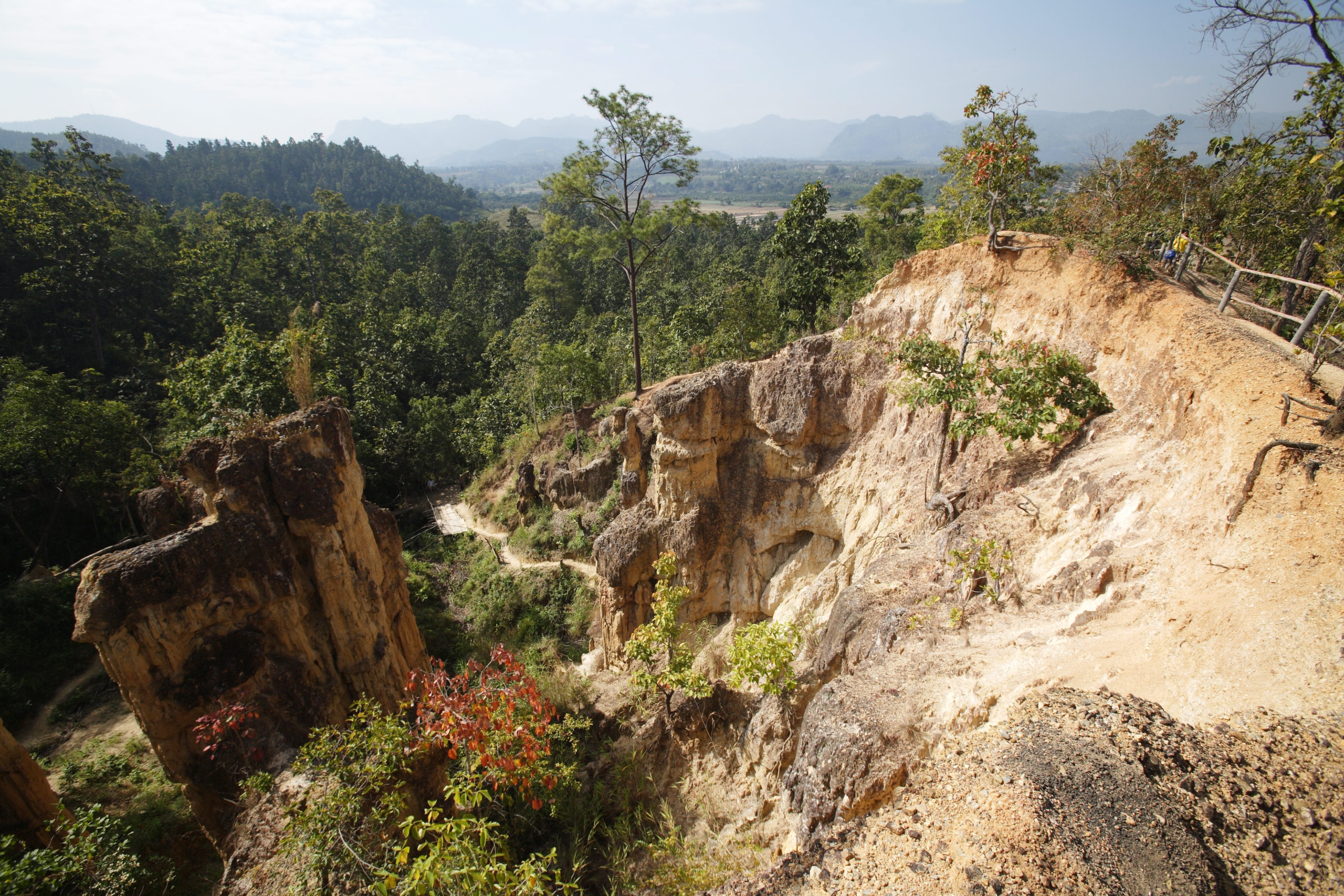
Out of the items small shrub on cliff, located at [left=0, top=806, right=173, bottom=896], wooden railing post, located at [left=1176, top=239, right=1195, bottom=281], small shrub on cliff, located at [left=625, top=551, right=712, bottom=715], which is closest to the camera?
small shrub on cliff, located at [left=0, top=806, right=173, bottom=896]

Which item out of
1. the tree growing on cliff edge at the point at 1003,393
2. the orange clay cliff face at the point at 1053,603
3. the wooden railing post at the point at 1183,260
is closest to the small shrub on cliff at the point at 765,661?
the orange clay cliff face at the point at 1053,603

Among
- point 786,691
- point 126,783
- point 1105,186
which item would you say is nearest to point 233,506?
point 126,783

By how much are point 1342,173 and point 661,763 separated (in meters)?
15.8

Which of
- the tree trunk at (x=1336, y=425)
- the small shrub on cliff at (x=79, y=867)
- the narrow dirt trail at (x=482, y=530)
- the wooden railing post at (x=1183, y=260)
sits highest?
the wooden railing post at (x=1183, y=260)

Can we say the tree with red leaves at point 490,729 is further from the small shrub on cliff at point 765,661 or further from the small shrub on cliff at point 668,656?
the small shrub on cliff at point 765,661

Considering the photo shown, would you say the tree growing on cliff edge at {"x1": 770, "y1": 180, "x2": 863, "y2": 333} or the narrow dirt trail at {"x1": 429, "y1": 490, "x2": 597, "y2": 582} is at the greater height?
the tree growing on cliff edge at {"x1": 770, "y1": 180, "x2": 863, "y2": 333}

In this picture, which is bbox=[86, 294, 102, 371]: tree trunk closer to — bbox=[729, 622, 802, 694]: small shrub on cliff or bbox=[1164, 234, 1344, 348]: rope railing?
bbox=[729, 622, 802, 694]: small shrub on cliff

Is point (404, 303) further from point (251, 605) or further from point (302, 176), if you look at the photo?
point (302, 176)

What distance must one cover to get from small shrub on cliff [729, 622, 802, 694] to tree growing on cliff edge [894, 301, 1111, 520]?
5.17m

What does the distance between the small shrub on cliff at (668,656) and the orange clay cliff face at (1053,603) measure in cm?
166

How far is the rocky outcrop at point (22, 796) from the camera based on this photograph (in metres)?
11.6

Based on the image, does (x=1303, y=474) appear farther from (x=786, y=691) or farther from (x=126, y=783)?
(x=126, y=783)

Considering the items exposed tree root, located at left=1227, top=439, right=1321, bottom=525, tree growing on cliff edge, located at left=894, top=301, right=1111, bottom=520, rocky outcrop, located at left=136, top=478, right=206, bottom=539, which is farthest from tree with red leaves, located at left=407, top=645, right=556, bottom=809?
exposed tree root, located at left=1227, top=439, right=1321, bottom=525

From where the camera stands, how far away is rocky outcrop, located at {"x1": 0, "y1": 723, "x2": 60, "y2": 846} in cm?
1162
